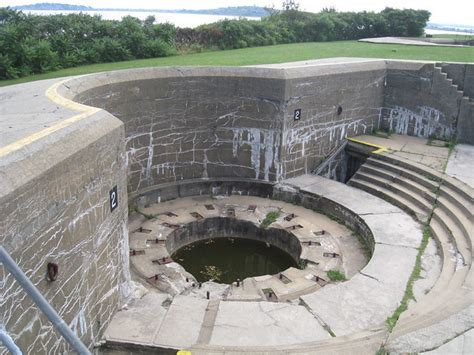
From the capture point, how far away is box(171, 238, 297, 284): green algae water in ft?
27.8

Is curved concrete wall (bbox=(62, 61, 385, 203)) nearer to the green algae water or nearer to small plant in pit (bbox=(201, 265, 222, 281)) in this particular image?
the green algae water

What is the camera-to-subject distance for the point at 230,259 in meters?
9.10

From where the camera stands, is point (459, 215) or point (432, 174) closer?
point (459, 215)

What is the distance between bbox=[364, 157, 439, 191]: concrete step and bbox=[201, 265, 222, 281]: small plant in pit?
169 inches

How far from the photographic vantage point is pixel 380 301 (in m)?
6.40

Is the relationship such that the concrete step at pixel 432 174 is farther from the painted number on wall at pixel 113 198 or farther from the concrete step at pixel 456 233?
the painted number on wall at pixel 113 198

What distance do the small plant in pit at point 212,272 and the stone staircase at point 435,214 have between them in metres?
3.30

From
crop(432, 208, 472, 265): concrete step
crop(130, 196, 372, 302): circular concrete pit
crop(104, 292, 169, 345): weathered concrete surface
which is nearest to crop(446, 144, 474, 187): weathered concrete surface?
crop(432, 208, 472, 265): concrete step

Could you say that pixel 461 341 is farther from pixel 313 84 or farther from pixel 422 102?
pixel 422 102

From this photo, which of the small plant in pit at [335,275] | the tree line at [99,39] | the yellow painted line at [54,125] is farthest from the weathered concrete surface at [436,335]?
the tree line at [99,39]

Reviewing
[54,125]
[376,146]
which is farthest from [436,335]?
[376,146]

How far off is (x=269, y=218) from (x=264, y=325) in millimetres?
3967

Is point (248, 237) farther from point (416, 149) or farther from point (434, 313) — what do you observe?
point (434, 313)

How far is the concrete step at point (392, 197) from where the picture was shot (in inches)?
351
